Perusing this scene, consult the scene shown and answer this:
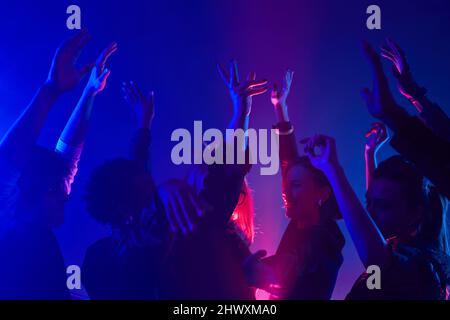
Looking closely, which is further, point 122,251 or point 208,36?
point 208,36

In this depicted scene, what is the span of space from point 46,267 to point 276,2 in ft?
5.26

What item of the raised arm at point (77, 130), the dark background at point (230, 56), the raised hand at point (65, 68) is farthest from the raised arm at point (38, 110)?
the dark background at point (230, 56)

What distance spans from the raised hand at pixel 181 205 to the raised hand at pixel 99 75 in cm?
69

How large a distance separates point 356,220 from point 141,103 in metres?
1.02

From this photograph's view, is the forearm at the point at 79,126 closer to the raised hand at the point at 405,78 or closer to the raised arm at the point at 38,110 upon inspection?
the raised arm at the point at 38,110

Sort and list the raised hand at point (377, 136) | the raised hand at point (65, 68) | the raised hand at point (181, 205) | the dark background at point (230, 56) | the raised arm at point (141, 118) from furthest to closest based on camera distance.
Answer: the dark background at point (230, 56), the raised hand at point (377, 136), the raised arm at point (141, 118), the raised hand at point (65, 68), the raised hand at point (181, 205)

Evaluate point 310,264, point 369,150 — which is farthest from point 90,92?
point 369,150

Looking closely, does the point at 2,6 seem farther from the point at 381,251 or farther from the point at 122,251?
the point at 381,251

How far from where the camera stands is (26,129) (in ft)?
5.01

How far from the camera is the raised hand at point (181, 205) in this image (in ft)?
4.49

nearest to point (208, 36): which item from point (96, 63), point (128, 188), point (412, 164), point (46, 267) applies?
point (96, 63)

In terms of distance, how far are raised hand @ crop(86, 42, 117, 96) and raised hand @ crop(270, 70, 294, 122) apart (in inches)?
30.6

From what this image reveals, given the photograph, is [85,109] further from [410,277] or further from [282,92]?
[410,277]

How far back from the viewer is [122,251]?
1487mm
